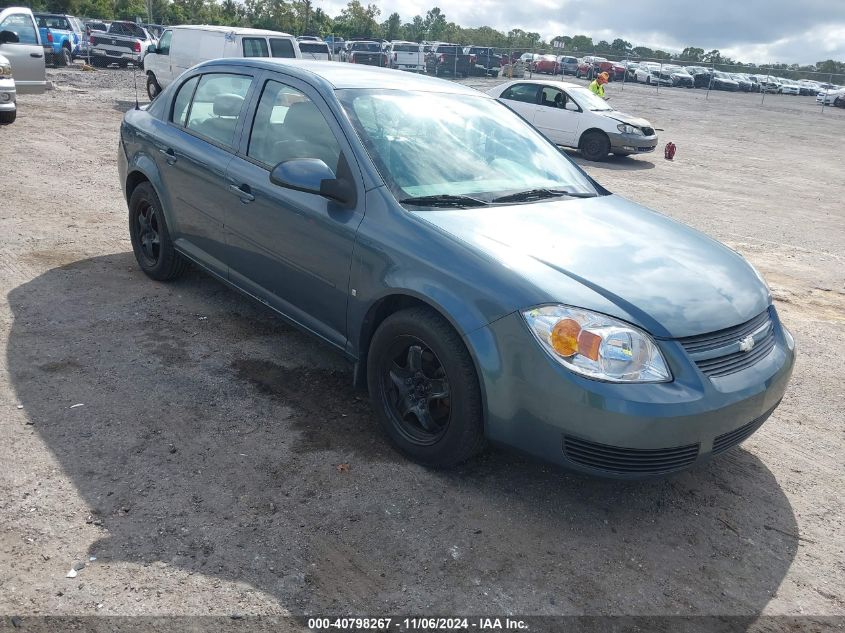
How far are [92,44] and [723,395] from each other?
30.7 metres

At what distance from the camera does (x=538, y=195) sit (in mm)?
4137

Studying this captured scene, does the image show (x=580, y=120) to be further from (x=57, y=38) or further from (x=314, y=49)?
(x=57, y=38)

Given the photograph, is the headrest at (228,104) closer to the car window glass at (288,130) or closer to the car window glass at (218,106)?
the car window glass at (218,106)

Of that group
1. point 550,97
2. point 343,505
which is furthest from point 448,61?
point 343,505

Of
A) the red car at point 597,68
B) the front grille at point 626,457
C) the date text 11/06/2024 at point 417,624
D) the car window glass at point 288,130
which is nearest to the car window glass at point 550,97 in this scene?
the car window glass at point 288,130

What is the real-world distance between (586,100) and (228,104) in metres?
12.9

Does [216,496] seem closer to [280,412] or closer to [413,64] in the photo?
[280,412]

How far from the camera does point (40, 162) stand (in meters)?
10.3

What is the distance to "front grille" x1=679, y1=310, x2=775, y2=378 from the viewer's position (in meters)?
Answer: 3.13

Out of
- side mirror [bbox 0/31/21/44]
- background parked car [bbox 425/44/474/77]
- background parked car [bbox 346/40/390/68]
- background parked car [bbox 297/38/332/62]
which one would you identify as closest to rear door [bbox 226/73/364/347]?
side mirror [bbox 0/31/21/44]

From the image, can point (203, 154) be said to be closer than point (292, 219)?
No

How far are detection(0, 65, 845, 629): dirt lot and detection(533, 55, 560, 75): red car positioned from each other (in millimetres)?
43109

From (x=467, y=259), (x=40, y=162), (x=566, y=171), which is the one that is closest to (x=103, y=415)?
(x=467, y=259)

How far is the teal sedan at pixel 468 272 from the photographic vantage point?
9.97 feet
